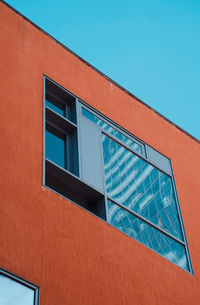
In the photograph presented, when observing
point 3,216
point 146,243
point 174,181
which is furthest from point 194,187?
point 3,216

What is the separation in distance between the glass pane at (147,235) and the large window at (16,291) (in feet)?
6.95

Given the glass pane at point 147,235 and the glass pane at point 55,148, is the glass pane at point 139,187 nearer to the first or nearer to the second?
the glass pane at point 147,235

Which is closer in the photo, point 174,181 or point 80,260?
point 80,260

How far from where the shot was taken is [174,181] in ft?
31.3

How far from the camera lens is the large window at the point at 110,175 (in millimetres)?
7602

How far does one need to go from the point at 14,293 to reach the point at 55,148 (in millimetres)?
2905

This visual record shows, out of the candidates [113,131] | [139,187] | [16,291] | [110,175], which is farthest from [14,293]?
[113,131]

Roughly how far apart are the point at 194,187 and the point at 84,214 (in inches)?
139

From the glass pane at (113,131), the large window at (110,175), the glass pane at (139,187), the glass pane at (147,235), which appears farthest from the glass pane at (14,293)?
the glass pane at (113,131)

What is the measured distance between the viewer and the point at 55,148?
26.0 feet

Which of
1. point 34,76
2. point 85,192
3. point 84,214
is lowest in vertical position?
point 84,214

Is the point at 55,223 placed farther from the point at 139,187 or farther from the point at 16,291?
the point at 139,187

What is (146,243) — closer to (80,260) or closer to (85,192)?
(85,192)

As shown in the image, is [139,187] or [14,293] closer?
[14,293]
